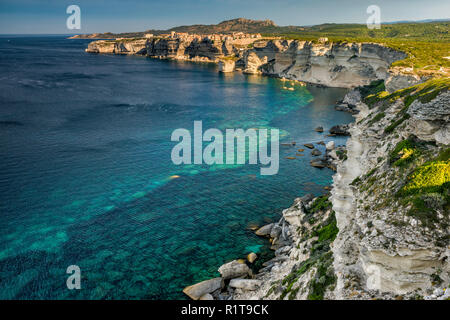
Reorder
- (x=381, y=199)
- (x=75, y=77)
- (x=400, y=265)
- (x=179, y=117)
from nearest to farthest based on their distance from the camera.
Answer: (x=400, y=265) → (x=381, y=199) → (x=179, y=117) → (x=75, y=77)

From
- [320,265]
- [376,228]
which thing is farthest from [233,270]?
[376,228]

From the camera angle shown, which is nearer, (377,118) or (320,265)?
(320,265)

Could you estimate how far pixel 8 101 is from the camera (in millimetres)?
83562

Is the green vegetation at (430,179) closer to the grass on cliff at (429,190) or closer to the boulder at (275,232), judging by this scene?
the grass on cliff at (429,190)

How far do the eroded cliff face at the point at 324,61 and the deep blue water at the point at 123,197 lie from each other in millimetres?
33066

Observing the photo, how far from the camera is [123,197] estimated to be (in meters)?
40.9

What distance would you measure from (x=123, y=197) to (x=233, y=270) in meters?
19.9

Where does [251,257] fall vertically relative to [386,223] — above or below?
below

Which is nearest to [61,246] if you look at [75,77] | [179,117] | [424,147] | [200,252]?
[200,252]

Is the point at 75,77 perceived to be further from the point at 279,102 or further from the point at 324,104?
the point at 324,104

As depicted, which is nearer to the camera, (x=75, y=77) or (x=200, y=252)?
(x=200, y=252)

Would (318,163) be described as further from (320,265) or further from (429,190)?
(429,190)
